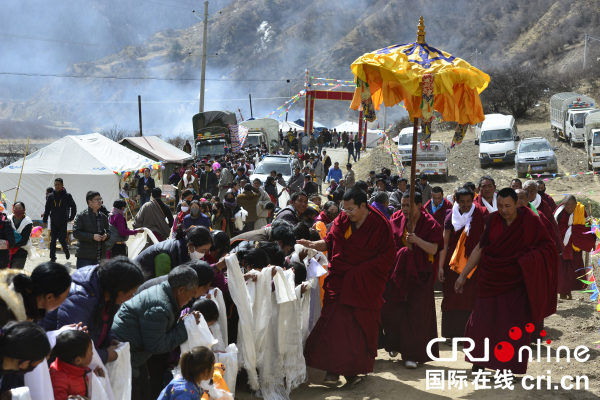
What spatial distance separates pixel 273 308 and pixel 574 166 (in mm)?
23458

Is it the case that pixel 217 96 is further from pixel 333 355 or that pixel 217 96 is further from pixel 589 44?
pixel 333 355

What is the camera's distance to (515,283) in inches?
215

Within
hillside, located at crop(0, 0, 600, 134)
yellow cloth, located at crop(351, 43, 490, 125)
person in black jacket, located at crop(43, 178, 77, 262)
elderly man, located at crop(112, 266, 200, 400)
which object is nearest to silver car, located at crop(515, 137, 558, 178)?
person in black jacket, located at crop(43, 178, 77, 262)

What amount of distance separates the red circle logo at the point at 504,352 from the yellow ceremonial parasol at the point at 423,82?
159 centimetres

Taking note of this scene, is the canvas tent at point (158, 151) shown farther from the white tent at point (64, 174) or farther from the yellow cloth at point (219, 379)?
the yellow cloth at point (219, 379)

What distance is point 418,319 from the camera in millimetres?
6156

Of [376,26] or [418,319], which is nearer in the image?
[418,319]

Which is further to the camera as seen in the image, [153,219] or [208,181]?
[208,181]

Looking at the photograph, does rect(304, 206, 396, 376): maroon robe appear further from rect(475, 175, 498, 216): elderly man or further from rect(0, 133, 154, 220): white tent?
rect(0, 133, 154, 220): white tent

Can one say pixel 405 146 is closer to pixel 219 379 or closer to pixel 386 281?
pixel 386 281

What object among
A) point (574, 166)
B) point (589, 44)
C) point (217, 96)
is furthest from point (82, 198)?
point (217, 96)

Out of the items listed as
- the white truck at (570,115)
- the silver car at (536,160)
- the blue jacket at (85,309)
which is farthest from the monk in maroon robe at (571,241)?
the white truck at (570,115)

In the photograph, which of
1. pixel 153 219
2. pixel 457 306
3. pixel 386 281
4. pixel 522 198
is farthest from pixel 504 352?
pixel 153 219

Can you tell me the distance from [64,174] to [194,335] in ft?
43.6
